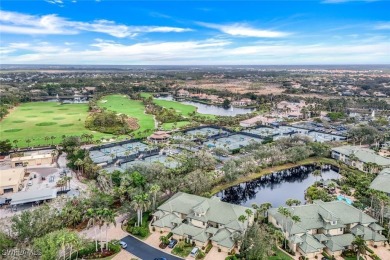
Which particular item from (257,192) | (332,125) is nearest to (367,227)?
(257,192)

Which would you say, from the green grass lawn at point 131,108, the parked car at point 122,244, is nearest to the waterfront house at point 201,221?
the parked car at point 122,244

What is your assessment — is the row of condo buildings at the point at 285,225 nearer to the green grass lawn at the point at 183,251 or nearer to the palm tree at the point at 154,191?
the green grass lawn at the point at 183,251

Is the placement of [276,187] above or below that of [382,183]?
below

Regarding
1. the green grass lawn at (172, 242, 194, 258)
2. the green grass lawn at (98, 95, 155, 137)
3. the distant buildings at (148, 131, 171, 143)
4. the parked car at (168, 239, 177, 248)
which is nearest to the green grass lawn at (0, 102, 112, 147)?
the green grass lawn at (98, 95, 155, 137)

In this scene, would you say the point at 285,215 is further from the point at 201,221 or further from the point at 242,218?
the point at 201,221

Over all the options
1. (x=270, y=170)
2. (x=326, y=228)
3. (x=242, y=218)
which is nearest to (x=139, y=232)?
(x=242, y=218)
